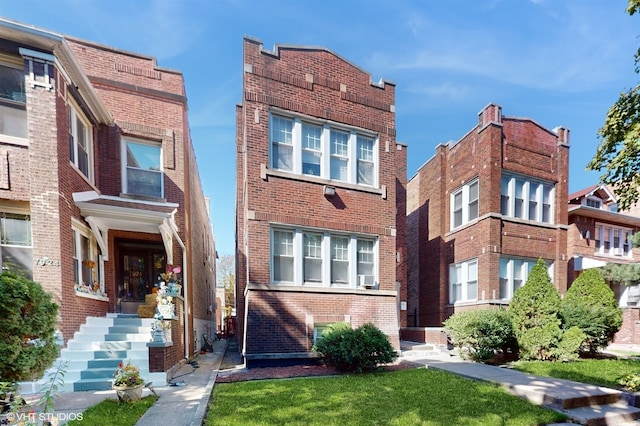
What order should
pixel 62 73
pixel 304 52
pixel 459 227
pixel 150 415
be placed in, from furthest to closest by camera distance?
1. pixel 459 227
2. pixel 304 52
3. pixel 62 73
4. pixel 150 415

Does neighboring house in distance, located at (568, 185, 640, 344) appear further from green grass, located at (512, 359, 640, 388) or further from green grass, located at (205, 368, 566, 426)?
green grass, located at (205, 368, 566, 426)

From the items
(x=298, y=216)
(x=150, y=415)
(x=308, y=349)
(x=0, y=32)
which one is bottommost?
(x=308, y=349)

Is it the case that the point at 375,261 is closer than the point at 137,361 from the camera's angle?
No

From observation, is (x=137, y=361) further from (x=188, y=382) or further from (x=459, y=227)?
(x=459, y=227)

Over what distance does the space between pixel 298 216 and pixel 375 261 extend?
3.02m

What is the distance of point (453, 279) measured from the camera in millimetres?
14406

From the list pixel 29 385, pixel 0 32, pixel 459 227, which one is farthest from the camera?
pixel 459 227

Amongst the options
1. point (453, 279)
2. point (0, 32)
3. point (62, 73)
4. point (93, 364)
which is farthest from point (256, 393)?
point (453, 279)

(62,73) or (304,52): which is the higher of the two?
(304,52)

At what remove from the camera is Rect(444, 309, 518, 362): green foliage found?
28.5ft

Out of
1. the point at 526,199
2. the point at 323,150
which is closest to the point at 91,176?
the point at 323,150

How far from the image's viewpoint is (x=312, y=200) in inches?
372

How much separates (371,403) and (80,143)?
9485mm

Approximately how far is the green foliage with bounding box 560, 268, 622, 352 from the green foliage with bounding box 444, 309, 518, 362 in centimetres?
192
